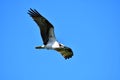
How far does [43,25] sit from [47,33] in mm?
813

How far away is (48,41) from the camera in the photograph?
43125mm

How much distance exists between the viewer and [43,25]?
42.4 m

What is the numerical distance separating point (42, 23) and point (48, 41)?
1428 mm

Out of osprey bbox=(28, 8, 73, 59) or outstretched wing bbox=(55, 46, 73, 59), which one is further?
outstretched wing bbox=(55, 46, 73, 59)

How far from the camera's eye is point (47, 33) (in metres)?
43.0

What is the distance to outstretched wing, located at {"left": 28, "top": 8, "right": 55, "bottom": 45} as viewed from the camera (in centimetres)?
4209

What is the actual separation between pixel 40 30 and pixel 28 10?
1.51m

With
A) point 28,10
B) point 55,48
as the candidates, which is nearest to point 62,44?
point 55,48

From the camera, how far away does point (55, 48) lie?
4300 centimetres

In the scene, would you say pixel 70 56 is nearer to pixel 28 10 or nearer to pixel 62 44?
pixel 62 44

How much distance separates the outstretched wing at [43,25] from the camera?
4209 cm

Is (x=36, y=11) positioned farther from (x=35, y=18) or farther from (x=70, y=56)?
(x=70, y=56)

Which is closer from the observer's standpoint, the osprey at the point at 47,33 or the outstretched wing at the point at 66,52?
the osprey at the point at 47,33

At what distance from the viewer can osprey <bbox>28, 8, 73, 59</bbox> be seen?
138ft
